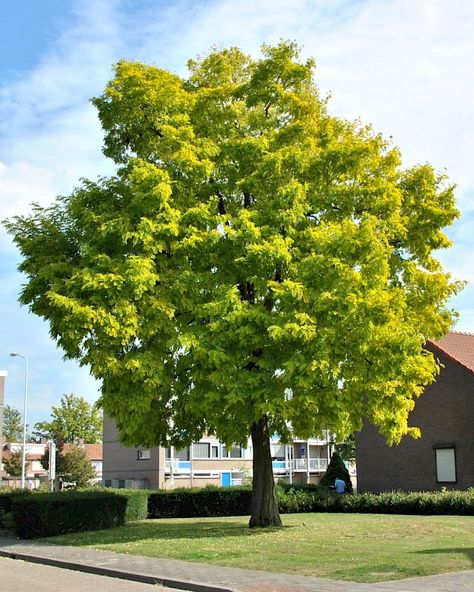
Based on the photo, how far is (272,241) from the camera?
1889 centimetres

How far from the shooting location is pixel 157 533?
20828 millimetres

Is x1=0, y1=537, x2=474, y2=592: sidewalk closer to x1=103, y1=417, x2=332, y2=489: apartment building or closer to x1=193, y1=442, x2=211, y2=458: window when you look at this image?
x1=103, y1=417, x2=332, y2=489: apartment building

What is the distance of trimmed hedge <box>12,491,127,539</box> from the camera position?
71.0ft

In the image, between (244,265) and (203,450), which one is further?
(203,450)

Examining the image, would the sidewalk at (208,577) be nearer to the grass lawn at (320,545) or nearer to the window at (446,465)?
the grass lawn at (320,545)

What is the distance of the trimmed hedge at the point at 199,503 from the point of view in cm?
3105

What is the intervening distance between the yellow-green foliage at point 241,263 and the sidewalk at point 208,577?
389cm

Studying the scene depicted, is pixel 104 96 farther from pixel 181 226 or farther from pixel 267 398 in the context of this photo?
pixel 267 398

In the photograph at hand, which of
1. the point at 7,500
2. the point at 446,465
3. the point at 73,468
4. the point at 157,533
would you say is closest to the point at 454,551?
the point at 157,533

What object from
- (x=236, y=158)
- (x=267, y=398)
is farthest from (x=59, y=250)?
(x=267, y=398)

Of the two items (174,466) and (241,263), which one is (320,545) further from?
(174,466)

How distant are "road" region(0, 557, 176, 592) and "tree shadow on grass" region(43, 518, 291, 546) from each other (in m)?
3.96

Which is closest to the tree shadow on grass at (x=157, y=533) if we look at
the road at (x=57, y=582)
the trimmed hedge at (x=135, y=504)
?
the trimmed hedge at (x=135, y=504)

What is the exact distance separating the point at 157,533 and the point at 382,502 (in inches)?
455
